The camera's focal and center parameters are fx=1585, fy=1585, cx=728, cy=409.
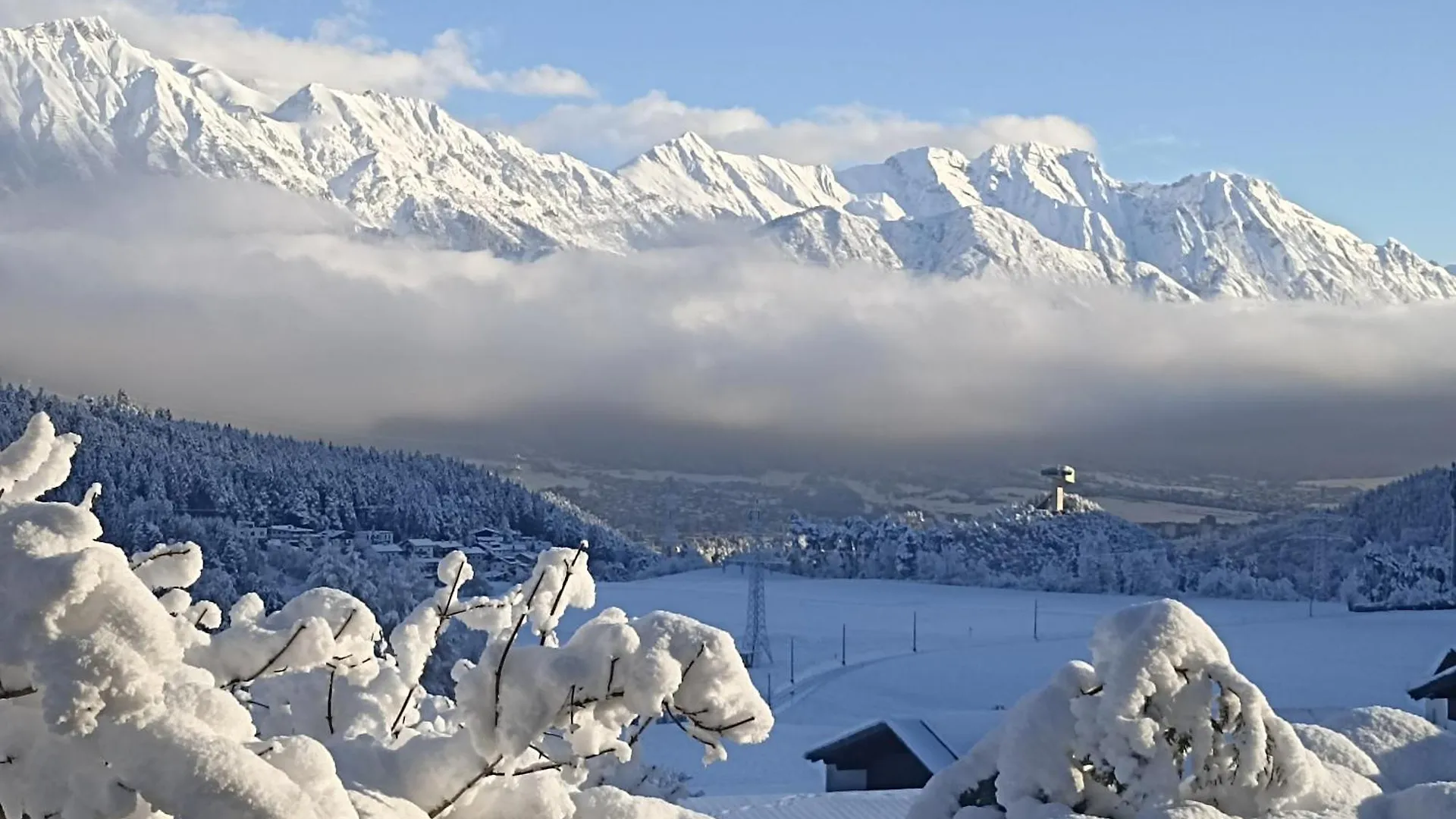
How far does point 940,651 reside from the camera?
6869 cm

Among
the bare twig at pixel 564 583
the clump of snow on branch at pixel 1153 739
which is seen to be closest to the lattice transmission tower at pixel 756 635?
the clump of snow on branch at pixel 1153 739

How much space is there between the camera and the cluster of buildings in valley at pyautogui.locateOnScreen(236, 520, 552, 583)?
270 feet

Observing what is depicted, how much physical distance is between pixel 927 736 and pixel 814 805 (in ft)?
6.32

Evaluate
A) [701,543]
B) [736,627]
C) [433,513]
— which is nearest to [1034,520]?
[701,543]

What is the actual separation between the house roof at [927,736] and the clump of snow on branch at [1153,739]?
33.7ft

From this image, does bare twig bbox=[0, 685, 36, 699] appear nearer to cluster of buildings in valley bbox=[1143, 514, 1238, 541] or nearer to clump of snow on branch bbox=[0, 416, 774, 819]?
clump of snow on branch bbox=[0, 416, 774, 819]

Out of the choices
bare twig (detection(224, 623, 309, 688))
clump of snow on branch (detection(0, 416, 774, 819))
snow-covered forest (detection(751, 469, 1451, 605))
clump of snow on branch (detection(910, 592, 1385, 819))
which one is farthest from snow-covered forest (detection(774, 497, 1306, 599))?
bare twig (detection(224, 623, 309, 688))

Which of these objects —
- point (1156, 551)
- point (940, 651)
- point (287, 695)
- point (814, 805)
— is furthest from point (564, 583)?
point (1156, 551)

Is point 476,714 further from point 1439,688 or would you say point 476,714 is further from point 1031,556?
point 1031,556

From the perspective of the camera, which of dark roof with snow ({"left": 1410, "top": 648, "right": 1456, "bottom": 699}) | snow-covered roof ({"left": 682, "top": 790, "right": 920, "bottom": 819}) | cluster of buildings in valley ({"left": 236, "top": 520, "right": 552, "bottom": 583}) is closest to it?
snow-covered roof ({"left": 682, "top": 790, "right": 920, "bottom": 819})

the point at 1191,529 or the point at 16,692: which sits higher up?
the point at 16,692

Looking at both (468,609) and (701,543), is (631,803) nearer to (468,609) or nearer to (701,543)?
(468,609)

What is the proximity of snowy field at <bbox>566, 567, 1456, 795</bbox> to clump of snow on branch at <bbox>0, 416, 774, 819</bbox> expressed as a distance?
18.5 metres

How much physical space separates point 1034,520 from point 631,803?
448 ft
